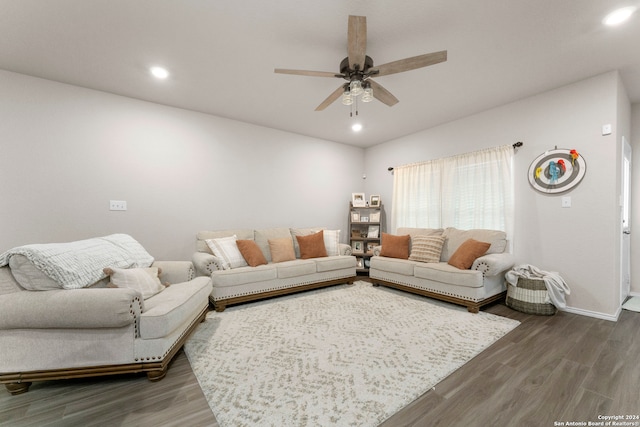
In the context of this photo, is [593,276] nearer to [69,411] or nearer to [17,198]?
[69,411]

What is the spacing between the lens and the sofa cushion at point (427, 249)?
141 inches

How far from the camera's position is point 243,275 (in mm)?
3113

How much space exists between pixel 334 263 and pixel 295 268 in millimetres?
683

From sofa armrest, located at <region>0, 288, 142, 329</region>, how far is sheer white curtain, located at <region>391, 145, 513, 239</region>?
424 cm

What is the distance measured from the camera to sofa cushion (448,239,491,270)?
3.08m

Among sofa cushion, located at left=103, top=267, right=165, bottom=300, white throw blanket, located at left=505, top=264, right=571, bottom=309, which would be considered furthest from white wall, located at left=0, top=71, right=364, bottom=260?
white throw blanket, located at left=505, top=264, right=571, bottom=309

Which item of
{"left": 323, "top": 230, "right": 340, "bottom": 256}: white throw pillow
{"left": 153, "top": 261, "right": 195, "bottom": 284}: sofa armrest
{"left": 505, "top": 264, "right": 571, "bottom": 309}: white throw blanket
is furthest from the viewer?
{"left": 323, "top": 230, "right": 340, "bottom": 256}: white throw pillow

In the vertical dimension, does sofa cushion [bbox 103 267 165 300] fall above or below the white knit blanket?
below

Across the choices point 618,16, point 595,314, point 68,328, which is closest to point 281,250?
point 68,328

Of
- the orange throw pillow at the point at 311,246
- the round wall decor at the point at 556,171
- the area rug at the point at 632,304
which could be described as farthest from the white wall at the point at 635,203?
the orange throw pillow at the point at 311,246

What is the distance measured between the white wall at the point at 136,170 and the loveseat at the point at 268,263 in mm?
421

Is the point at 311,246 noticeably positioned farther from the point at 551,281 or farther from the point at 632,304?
the point at 632,304

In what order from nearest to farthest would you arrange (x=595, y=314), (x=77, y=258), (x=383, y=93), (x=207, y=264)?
1. (x=77, y=258)
2. (x=383, y=93)
3. (x=595, y=314)
4. (x=207, y=264)

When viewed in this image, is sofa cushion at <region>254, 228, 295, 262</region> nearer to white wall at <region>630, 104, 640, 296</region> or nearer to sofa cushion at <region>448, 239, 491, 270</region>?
sofa cushion at <region>448, 239, 491, 270</region>
